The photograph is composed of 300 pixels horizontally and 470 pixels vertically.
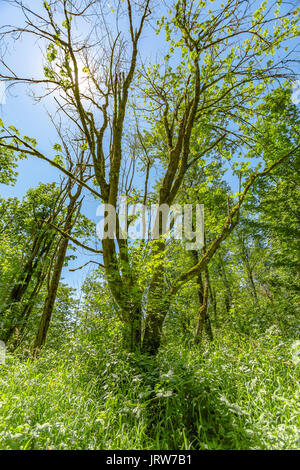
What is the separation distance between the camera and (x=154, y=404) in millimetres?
2346

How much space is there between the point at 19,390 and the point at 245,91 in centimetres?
701

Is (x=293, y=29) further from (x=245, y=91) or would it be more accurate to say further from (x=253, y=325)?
(x=253, y=325)

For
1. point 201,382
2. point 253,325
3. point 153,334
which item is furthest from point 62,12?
point 253,325

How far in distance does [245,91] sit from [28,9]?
4549 mm

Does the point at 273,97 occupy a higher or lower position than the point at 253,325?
higher

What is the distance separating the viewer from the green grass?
168 cm

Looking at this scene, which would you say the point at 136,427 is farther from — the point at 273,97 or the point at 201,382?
the point at 273,97

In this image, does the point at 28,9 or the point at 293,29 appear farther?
the point at 293,29

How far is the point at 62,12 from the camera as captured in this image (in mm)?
3475

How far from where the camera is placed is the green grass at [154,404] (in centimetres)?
168
